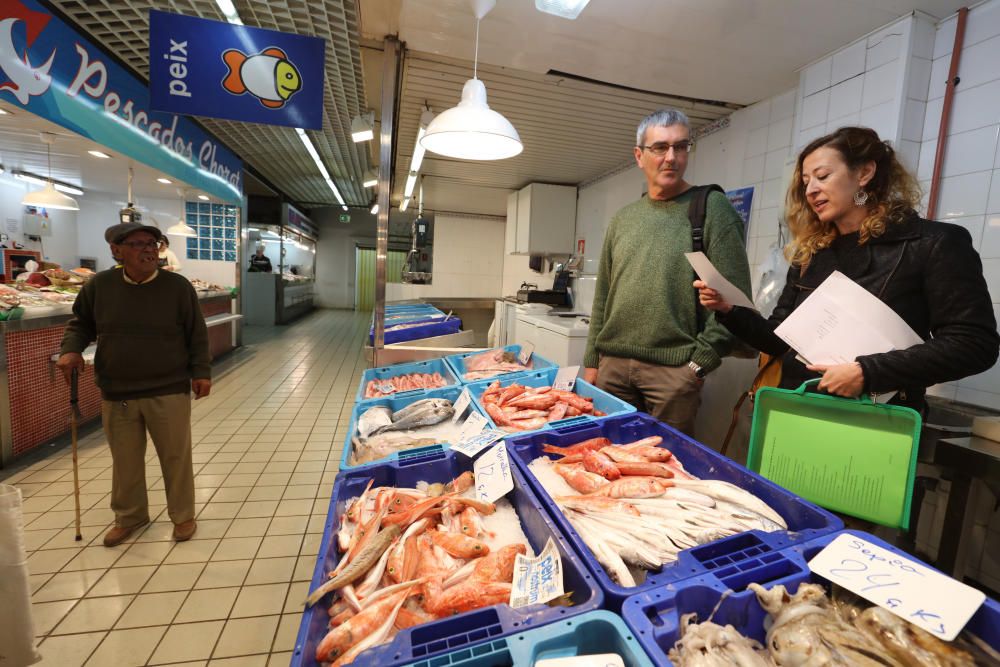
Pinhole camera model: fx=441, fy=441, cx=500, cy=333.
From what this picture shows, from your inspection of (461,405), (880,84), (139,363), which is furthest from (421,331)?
(880,84)

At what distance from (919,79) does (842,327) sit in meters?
2.30

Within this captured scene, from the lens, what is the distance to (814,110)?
3.08 m

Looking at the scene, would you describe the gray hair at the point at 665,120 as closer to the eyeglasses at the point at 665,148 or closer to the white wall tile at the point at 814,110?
the eyeglasses at the point at 665,148

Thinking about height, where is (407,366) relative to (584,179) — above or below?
below

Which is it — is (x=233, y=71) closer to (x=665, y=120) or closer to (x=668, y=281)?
(x=665, y=120)

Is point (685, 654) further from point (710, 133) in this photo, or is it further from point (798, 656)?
point (710, 133)

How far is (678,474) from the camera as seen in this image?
146cm

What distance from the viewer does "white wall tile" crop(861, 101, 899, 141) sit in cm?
258

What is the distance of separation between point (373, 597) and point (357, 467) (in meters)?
0.55

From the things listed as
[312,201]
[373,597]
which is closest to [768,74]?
[373,597]

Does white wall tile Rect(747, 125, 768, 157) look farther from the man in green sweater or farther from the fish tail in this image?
the fish tail

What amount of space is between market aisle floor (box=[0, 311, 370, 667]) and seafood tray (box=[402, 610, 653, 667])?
1677 mm

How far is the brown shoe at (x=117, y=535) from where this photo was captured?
2.60 metres

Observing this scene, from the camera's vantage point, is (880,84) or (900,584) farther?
(880,84)
